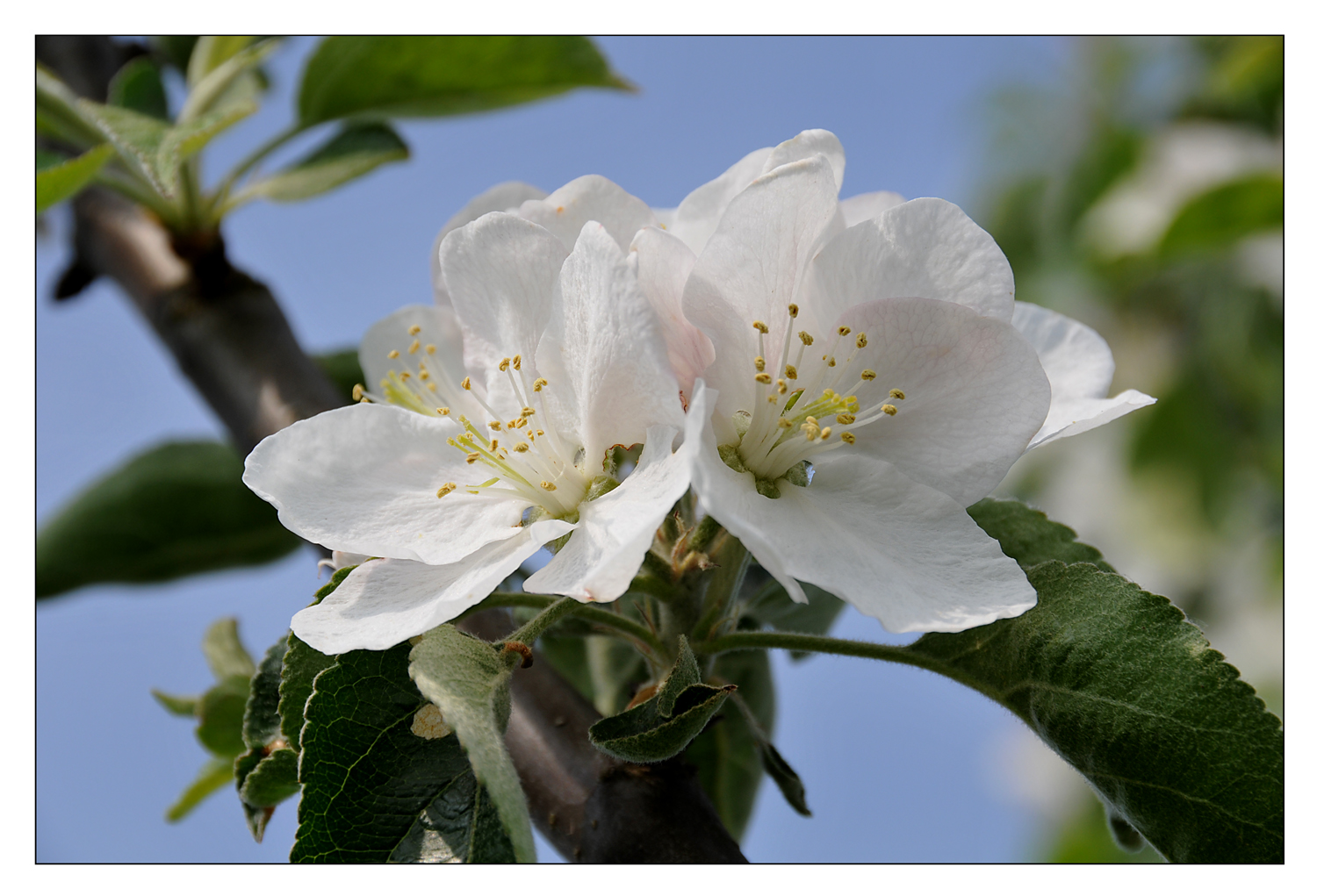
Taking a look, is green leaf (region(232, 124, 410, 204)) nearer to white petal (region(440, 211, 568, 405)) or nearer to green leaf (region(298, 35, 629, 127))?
green leaf (region(298, 35, 629, 127))

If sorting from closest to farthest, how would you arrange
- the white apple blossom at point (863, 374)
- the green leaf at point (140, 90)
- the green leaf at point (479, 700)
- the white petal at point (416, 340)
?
the green leaf at point (479, 700) → the white apple blossom at point (863, 374) → the white petal at point (416, 340) → the green leaf at point (140, 90)

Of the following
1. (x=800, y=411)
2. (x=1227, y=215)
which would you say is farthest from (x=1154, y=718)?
(x=1227, y=215)

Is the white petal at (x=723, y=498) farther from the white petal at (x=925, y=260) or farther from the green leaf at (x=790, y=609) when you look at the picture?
the green leaf at (x=790, y=609)

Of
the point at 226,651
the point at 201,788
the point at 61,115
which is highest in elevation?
the point at 61,115

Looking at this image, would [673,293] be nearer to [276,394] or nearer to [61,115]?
[276,394]

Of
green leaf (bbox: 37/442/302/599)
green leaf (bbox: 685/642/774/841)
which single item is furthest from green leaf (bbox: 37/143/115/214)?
green leaf (bbox: 685/642/774/841)

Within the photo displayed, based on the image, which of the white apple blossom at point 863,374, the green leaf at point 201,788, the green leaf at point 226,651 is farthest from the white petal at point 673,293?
the green leaf at point 201,788
